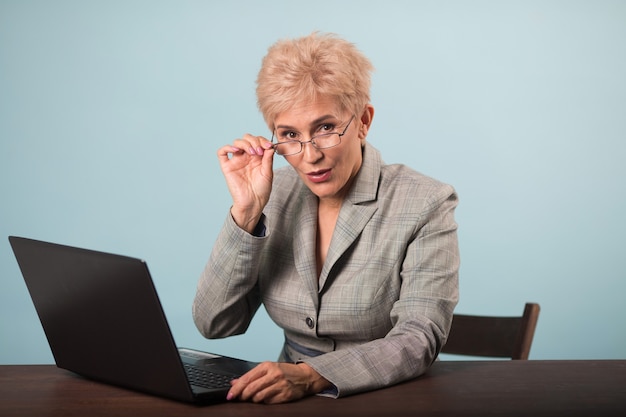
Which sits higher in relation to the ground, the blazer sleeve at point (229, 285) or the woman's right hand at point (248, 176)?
the woman's right hand at point (248, 176)

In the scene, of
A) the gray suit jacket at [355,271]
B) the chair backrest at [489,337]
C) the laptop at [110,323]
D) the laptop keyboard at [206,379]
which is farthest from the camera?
the chair backrest at [489,337]

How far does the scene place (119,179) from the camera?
4.27m

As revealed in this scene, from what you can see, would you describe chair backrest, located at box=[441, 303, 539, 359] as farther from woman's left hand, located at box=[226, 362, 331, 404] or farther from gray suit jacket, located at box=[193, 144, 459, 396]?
woman's left hand, located at box=[226, 362, 331, 404]

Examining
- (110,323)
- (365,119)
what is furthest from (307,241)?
(110,323)

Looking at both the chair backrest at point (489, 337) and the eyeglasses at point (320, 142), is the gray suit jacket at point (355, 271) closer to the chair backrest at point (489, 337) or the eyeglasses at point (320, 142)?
the eyeglasses at point (320, 142)

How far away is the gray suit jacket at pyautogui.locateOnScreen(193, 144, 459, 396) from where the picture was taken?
6.50 feet

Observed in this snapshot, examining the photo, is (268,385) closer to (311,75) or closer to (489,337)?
(311,75)

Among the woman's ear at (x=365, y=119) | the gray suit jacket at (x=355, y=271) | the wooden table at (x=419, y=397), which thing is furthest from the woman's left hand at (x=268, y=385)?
the woman's ear at (x=365, y=119)

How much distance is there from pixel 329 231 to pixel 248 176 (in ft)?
0.84

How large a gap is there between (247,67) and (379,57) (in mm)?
671

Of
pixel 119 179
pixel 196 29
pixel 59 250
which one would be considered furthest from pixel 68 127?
pixel 59 250

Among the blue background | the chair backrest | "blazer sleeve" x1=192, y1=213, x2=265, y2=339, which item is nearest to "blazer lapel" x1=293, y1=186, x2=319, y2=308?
"blazer sleeve" x1=192, y1=213, x2=265, y2=339

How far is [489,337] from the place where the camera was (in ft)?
7.93

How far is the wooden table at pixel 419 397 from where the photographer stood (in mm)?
1569
